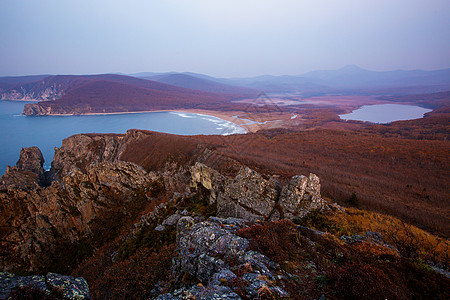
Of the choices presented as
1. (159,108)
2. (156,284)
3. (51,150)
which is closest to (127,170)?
(156,284)

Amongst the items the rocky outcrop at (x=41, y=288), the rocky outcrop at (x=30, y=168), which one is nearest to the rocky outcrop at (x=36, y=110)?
the rocky outcrop at (x=30, y=168)

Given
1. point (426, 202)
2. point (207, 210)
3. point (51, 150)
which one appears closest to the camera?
point (207, 210)

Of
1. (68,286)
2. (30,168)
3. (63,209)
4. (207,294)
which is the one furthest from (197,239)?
(30,168)

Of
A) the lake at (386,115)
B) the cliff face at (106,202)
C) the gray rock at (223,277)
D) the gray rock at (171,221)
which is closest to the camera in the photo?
the gray rock at (223,277)

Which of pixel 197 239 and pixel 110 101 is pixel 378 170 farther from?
pixel 110 101

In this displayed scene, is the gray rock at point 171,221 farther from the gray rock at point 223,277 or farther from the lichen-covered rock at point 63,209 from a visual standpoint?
the lichen-covered rock at point 63,209

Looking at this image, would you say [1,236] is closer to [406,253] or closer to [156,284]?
[156,284]
